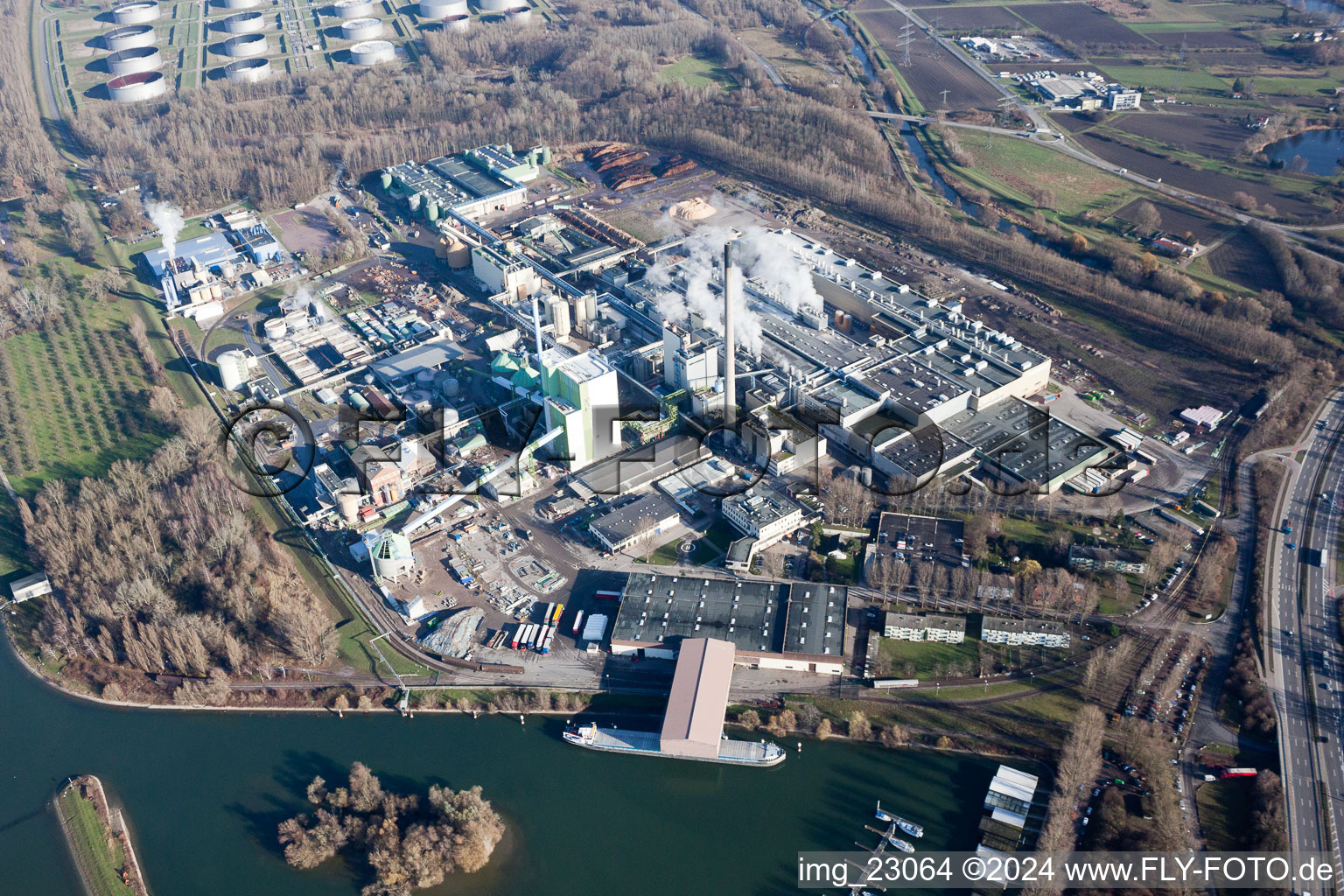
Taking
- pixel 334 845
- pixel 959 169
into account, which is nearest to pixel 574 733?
pixel 334 845

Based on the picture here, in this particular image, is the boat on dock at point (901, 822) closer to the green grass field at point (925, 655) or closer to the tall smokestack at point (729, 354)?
the green grass field at point (925, 655)

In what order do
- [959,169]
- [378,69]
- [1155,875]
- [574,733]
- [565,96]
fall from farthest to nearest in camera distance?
[378,69]
[565,96]
[959,169]
[574,733]
[1155,875]

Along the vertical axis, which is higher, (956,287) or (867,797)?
(956,287)

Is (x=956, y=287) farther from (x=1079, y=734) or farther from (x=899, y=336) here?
(x=1079, y=734)

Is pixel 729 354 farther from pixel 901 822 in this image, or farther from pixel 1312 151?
pixel 1312 151

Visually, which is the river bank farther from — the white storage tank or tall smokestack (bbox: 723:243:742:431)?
tall smokestack (bbox: 723:243:742:431)

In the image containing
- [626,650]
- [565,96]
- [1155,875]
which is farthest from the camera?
[565,96]

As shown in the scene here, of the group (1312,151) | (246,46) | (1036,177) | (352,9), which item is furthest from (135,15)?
(1312,151)
